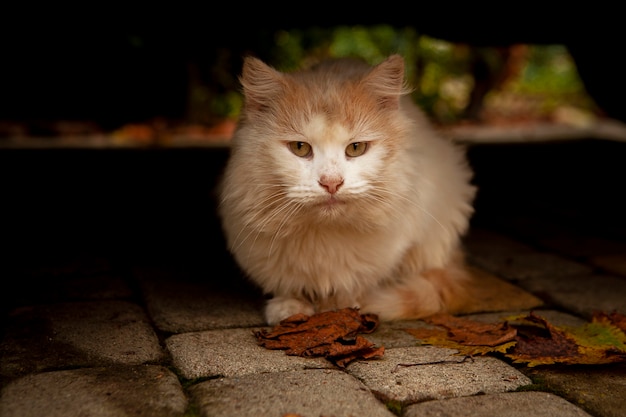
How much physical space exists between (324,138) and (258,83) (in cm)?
38

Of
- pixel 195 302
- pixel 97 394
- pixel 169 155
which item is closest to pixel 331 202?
pixel 195 302

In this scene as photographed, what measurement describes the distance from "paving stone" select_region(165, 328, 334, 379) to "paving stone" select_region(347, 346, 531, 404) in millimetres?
172

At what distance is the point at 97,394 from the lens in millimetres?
1844

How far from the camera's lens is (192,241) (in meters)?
3.64

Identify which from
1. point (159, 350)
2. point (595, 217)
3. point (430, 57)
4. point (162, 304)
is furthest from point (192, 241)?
point (430, 57)

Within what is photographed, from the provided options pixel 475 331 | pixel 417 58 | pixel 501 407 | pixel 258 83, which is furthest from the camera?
pixel 417 58

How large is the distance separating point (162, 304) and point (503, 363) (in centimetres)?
129

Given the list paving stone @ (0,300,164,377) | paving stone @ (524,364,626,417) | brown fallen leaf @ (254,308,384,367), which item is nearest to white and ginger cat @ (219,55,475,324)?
brown fallen leaf @ (254,308,384,367)

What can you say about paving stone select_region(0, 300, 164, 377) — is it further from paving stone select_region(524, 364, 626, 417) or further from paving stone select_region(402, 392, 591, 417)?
paving stone select_region(524, 364, 626, 417)

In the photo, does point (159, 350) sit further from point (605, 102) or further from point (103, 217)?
point (605, 102)

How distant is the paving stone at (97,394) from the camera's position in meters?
1.75

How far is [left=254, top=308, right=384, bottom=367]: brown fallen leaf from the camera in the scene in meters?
A: 2.18

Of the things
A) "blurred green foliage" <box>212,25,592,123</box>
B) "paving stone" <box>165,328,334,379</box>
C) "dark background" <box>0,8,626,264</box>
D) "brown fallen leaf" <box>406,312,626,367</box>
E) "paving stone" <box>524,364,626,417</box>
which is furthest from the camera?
"blurred green foliage" <box>212,25,592,123</box>

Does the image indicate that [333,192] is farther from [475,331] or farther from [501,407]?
[501,407]
